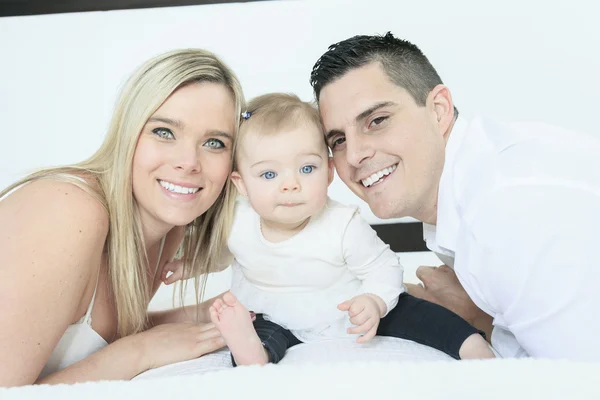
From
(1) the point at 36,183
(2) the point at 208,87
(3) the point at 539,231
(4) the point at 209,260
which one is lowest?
(4) the point at 209,260

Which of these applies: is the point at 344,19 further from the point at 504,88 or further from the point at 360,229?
the point at 360,229

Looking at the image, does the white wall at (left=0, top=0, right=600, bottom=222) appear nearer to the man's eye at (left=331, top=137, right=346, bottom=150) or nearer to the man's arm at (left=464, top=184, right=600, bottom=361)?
the man's eye at (left=331, top=137, right=346, bottom=150)

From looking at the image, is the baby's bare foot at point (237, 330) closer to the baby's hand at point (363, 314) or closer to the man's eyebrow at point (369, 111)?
the baby's hand at point (363, 314)

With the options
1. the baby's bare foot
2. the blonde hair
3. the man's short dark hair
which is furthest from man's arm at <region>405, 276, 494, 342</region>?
the blonde hair

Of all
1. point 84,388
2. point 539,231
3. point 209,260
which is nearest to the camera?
point 84,388

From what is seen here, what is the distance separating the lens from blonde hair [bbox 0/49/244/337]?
1.50 m

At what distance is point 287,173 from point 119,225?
44 centimetres

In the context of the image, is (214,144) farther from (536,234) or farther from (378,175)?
(536,234)

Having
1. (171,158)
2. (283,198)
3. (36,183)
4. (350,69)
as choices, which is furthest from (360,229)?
(36,183)

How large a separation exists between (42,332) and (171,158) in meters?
0.51

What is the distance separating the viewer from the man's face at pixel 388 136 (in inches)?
61.9

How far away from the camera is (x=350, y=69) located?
5.35 feet

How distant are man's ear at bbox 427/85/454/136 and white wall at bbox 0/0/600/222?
115 cm

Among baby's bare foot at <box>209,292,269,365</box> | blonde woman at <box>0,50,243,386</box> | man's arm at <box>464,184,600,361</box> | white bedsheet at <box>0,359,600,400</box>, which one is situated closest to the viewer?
white bedsheet at <box>0,359,600,400</box>
